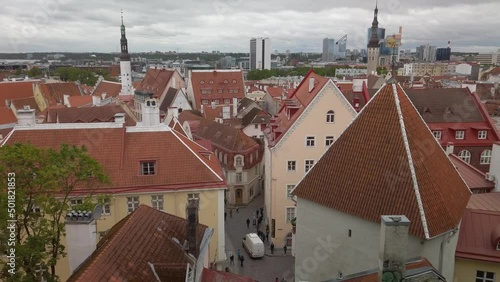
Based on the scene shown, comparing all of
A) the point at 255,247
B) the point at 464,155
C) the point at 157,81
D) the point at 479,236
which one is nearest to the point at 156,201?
the point at 255,247

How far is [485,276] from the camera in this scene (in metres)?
17.9

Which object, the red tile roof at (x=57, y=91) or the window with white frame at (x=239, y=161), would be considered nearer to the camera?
the window with white frame at (x=239, y=161)

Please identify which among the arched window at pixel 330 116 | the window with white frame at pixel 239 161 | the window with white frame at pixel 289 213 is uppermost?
the arched window at pixel 330 116

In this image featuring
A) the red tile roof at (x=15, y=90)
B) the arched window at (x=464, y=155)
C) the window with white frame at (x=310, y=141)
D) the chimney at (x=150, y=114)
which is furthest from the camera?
the red tile roof at (x=15, y=90)

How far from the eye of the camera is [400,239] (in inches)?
445

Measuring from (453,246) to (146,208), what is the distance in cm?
1279

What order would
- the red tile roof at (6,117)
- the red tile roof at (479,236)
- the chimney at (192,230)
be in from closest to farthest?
the chimney at (192,230) → the red tile roof at (479,236) → the red tile roof at (6,117)

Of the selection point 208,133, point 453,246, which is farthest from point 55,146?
point 208,133

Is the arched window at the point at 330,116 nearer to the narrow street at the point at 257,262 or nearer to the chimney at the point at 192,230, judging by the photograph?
the narrow street at the point at 257,262

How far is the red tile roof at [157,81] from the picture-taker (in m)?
82.1

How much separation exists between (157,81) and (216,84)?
1276 cm

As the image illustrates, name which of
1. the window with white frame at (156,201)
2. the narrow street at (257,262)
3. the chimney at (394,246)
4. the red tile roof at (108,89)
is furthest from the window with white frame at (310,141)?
the red tile roof at (108,89)

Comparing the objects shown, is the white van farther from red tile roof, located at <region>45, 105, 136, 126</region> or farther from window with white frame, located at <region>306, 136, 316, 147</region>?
red tile roof, located at <region>45, 105, 136, 126</region>

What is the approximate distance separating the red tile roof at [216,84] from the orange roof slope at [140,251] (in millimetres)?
64076
